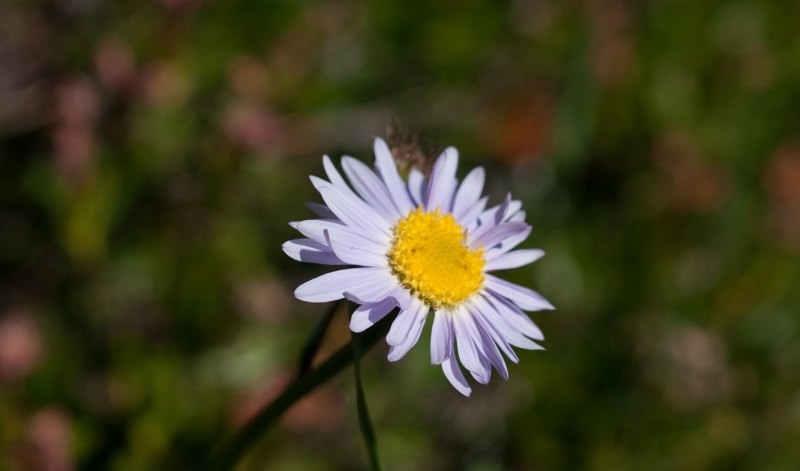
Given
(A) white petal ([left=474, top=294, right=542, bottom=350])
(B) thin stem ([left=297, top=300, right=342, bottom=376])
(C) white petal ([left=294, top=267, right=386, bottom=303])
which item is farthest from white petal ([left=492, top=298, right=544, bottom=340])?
(B) thin stem ([left=297, top=300, right=342, bottom=376])

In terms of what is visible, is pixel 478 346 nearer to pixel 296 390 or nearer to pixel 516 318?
pixel 516 318

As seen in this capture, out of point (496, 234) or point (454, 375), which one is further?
point (496, 234)

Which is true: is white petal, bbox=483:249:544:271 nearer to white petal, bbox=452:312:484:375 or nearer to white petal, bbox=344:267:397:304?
white petal, bbox=452:312:484:375

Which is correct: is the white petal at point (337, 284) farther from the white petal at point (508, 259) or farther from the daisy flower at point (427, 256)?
the white petal at point (508, 259)

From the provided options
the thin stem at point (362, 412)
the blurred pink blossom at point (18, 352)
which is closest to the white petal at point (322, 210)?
the thin stem at point (362, 412)

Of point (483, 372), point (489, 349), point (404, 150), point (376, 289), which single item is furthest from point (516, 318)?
point (404, 150)

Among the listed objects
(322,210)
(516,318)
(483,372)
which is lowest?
(483,372)
